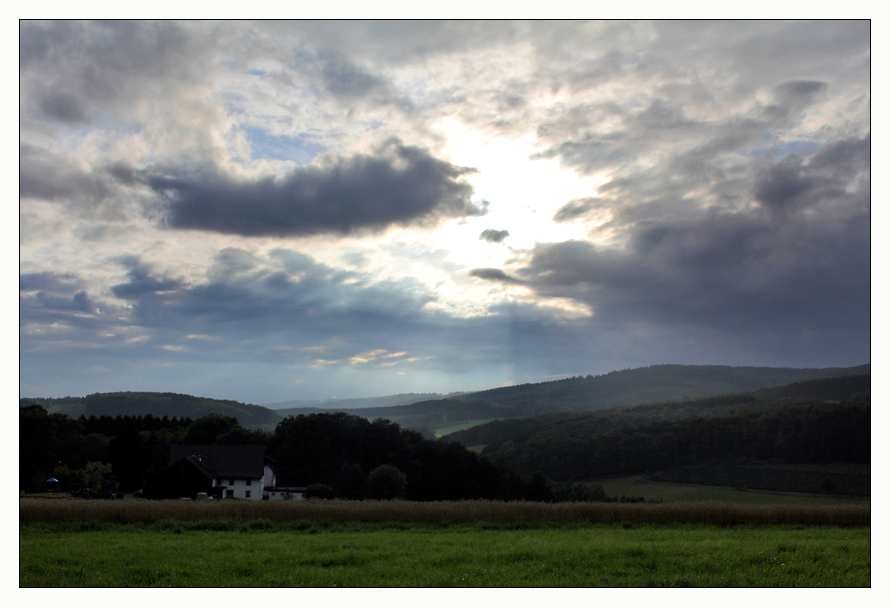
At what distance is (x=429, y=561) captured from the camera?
1010 centimetres

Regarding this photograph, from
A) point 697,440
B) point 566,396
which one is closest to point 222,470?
point 697,440

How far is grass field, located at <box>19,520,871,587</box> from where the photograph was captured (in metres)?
8.80

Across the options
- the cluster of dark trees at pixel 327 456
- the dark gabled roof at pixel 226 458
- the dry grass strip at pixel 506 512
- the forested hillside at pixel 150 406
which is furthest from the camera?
the forested hillside at pixel 150 406

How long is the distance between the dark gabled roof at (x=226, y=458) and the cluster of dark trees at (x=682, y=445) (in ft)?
86.9

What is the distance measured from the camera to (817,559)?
34.0 feet

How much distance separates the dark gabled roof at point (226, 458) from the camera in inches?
1646

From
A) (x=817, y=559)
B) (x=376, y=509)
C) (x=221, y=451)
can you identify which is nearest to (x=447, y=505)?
(x=376, y=509)

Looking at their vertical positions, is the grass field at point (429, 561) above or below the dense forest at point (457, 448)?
above

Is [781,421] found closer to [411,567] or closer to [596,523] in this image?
[596,523]

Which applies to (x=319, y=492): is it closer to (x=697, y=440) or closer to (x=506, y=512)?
(x=506, y=512)

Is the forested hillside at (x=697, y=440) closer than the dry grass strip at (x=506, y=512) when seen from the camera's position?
No

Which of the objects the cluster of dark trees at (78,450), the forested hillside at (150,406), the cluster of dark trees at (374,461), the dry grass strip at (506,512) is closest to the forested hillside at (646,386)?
the cluster of dark trees at (374,461)

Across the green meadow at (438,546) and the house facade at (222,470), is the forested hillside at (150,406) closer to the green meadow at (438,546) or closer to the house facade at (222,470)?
the house facade at (222,470)

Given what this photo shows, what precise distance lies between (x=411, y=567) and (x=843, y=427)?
195 ft
